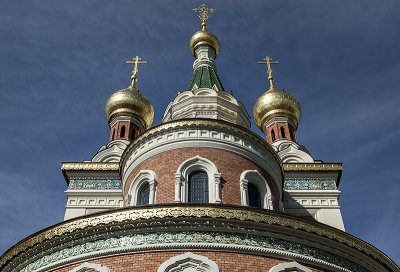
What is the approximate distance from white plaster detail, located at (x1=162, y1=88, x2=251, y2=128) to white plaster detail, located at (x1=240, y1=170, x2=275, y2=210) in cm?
624

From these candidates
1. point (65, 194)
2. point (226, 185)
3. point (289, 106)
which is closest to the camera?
point (226, 185)

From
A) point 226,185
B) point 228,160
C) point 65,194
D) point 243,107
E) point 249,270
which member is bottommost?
point 249,270

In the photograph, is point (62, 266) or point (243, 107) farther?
point (243, 107)

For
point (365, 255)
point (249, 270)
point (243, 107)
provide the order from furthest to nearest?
point (243, 107) → point (365, 255) → point (249, 270)

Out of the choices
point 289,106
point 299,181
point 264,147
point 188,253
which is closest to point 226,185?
point 264,147

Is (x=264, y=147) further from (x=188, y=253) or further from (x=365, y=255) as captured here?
(x=188, y=253)

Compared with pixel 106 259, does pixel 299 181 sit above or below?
above

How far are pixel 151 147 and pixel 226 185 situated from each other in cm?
221

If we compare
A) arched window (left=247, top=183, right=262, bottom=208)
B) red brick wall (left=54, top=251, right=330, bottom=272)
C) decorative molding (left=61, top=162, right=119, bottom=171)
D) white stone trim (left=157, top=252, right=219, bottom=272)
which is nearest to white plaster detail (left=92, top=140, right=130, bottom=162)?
decorative molding (left=61, top=162, right=119, bottom=171)

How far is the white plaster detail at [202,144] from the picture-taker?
485 inches

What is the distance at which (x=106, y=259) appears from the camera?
862 cm

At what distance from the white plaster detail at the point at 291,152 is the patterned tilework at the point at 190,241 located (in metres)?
10.2

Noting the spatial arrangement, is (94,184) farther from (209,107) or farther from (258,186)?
(258,186)

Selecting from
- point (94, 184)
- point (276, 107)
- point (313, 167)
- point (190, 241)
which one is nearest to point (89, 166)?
point (94, 184)
